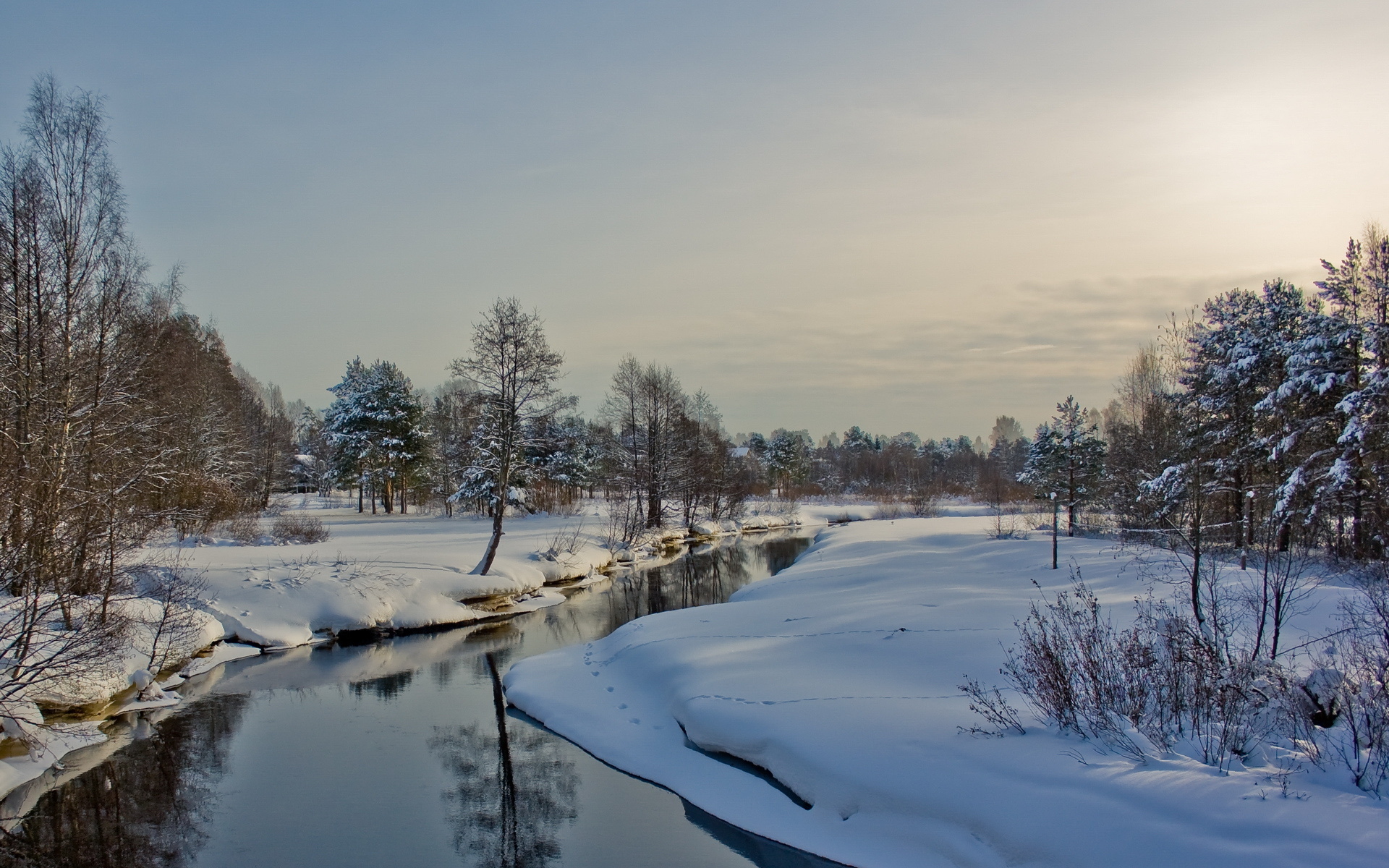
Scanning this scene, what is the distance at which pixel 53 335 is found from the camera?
15039 mm

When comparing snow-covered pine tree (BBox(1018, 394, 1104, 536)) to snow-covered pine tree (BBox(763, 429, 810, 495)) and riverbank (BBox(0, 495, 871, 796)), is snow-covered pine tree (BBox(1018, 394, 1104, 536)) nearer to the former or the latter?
riverbank (BBox(0, 495, 871, 796))

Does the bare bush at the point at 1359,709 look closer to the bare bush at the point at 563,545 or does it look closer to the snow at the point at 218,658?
the snow at the point at 218,658

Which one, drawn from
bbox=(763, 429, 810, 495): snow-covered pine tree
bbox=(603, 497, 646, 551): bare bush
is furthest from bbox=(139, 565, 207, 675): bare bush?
bbox=(763, 429, 810, 495): snow-covered pine tree

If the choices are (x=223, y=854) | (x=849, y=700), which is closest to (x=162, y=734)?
(x=223, y=854)

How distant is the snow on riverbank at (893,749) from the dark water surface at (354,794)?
1.72 feet

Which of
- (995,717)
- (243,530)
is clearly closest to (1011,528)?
(995,717)

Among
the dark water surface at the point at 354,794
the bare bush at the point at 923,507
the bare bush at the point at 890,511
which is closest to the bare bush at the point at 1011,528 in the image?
the bare bush at the point at 923,507

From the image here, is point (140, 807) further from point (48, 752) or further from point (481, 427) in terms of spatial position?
point (481, 427)

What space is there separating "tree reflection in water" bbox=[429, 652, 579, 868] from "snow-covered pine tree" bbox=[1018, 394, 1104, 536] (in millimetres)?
16046

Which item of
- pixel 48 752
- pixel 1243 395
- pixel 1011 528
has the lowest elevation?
pixel 48 752

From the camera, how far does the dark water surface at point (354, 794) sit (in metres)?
7.66

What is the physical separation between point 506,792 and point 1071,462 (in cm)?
2041

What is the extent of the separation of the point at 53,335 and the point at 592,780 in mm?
13889

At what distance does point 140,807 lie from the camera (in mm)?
8742
